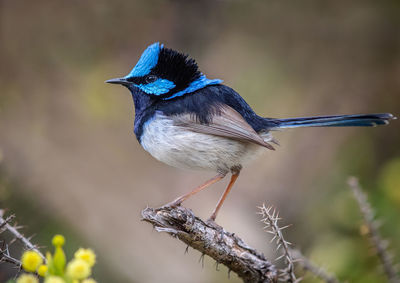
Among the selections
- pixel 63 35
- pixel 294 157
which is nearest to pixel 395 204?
pixel 294 157

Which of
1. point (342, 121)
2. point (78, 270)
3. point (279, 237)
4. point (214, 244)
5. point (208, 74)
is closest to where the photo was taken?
point (78, 270)

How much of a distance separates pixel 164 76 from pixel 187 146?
2.00 ft

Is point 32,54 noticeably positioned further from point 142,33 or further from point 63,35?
point 142,33

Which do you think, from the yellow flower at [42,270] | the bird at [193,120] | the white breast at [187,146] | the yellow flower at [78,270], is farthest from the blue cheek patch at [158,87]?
the yellow flower at [78,270]

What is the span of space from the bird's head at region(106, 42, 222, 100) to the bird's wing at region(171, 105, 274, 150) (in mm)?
263

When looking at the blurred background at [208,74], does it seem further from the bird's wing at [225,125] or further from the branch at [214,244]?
the branch at [214,244]

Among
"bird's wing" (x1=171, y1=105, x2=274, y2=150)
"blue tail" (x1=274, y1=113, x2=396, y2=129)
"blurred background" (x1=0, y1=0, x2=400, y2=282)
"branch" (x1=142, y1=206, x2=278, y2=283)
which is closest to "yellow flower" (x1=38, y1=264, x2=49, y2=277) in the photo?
"branch" (x1=142, y1=206, x2=278, y2=283)

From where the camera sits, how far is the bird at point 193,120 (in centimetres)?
349

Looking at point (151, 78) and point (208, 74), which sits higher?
point (208, 74)

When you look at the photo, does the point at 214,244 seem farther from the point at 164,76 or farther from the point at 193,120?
the point at 164,76

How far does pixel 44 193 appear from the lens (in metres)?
6.73

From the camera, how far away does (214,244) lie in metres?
2.96

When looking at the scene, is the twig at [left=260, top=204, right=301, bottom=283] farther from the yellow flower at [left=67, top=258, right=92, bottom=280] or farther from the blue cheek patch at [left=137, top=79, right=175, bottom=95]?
the blue cheek patch at [left=137, top=79, right=175, bottom=95]

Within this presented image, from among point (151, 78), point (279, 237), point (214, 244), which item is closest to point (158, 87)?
point (151, 78)
